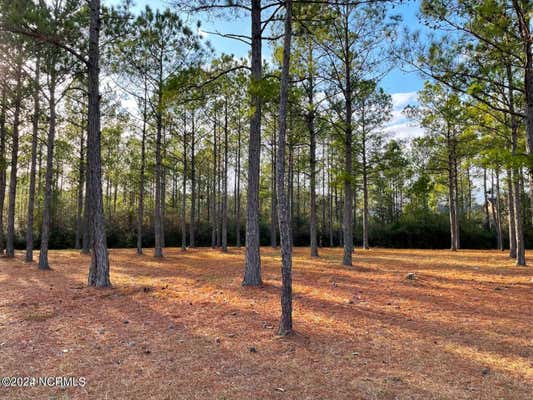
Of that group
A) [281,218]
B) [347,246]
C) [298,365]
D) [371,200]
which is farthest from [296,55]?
[371,200]

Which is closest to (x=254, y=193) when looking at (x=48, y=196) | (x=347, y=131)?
(x=347, y=131)

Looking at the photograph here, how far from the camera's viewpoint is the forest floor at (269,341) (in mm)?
2885

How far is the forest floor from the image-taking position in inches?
114

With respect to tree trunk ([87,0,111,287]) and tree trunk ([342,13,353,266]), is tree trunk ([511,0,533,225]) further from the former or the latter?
tree trunk ([87,0,111,287])

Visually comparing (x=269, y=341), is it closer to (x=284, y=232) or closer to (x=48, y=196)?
(x=284, y=232)

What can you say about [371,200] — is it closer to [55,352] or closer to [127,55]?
[127,55]

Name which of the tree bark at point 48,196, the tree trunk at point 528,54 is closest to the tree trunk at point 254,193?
the tree trunk at point 528,54

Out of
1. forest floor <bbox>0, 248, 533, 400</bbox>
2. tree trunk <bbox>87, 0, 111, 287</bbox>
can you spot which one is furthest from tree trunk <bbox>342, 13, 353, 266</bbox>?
tree trunk <bbox>87, 0, 111, 287</bbox>

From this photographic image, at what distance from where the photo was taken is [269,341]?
4008 mm

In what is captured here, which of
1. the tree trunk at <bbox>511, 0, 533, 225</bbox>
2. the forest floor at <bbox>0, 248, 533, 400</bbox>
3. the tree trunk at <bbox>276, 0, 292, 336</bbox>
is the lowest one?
the forest floor at <bbox>0, 248, 533, 400</bbox>

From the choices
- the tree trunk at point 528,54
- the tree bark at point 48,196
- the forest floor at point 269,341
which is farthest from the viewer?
the tree bark at point 48,196

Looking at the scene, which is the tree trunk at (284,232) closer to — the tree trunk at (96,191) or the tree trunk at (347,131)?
the tree trunk at (96,191)

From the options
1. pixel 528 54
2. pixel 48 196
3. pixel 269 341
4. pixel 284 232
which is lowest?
pixel 269 341

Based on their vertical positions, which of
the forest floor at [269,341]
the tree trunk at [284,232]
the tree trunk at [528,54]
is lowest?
the forest floor at [269,341]
